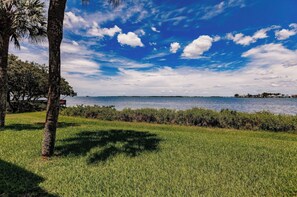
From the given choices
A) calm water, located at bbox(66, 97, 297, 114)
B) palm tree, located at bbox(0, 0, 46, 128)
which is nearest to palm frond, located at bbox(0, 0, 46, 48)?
palm tree, located at bbox(0, 0, 46, 128)

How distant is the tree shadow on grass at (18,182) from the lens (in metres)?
5.11

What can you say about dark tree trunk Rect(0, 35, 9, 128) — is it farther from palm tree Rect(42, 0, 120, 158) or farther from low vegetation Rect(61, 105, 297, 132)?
low vegetation Rect(61, 105, 297, 132)

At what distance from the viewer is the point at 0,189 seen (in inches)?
206

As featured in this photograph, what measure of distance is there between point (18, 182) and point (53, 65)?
3.95 m

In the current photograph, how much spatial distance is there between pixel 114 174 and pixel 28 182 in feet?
6.94

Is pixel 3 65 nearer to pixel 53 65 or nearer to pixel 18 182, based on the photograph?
pixel 53 65

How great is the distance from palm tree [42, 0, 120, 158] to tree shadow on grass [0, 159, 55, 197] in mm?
1423

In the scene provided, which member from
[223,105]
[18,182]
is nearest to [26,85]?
[18,182]

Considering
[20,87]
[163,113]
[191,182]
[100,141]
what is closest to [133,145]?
[100,141]

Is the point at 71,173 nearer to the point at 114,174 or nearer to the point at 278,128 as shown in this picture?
the point at 114,174

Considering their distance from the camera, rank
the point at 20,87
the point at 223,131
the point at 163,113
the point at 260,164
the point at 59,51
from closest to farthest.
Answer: the point at 260,164
the point at 59,51
the point at 223,131
the point at 163,113
the point at 20,87

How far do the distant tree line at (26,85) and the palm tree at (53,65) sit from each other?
26022mm

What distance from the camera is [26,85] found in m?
32.0

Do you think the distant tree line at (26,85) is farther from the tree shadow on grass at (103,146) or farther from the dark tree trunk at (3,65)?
the tree shadow on grass at (103,146)
